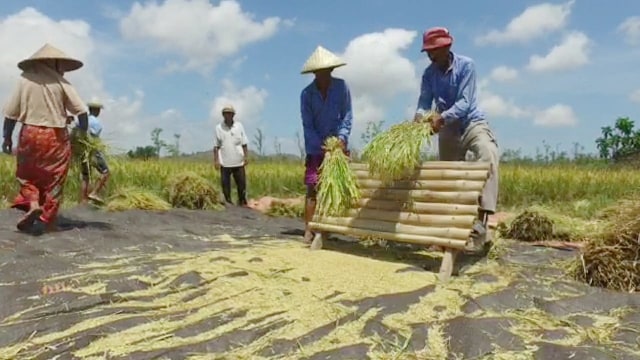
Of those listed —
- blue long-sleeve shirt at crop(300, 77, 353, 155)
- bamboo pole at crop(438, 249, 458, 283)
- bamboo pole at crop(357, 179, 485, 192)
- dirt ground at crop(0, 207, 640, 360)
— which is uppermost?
blue long-sleeve shirt at crop(300, 77, 353, 155)

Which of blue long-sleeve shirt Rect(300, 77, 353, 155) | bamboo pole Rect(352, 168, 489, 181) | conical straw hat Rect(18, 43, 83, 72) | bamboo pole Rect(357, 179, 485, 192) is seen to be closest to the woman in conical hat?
conical straw hat Rect(18, 43, 83, 72)

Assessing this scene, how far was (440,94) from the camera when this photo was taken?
441cm

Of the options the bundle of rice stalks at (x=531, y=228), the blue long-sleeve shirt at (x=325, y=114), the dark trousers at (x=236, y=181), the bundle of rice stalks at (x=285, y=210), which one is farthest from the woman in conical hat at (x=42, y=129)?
the bundle of rice stalks at (x=531, y=228)

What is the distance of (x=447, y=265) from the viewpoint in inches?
141

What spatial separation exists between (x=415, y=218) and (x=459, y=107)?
0.85 m

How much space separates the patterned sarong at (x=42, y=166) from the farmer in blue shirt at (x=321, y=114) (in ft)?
6.88

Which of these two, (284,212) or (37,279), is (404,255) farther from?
(284,212)

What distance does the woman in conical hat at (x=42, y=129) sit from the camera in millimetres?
5109

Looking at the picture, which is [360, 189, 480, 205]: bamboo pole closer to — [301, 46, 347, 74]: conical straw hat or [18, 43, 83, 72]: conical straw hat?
[301, 46, 347, 74]: conical straw hat

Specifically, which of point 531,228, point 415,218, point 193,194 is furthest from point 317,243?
point 193,194

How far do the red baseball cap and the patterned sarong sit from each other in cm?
313

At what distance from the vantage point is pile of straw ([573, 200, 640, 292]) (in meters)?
3.30

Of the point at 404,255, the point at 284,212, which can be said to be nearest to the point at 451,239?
the point at 404,255

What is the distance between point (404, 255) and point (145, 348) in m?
2.18
